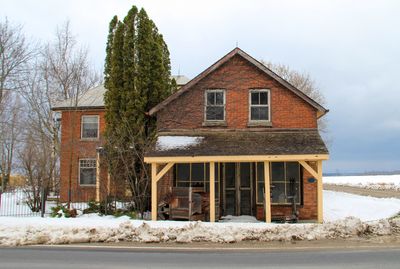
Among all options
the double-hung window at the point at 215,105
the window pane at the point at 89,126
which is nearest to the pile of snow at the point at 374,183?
the double-hung window at the point at 215,105

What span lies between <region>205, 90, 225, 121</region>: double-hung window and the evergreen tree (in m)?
2.42

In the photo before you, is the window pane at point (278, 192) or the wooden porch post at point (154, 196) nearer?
the wooden porch post at point (154, 196)

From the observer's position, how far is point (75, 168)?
2480cm

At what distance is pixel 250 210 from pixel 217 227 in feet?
17.1

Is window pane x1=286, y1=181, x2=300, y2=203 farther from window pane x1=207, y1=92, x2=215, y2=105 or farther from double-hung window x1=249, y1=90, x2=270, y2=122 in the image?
window pane x1=207, y1=92, x2=215, y2=105

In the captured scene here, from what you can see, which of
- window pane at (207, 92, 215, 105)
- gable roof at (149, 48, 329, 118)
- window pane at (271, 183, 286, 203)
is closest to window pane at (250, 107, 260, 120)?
gable roof at (149, 48, 329, 118)

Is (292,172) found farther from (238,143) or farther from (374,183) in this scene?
(374,183)

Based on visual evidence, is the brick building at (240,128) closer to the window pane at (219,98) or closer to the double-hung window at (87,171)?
the window pane at (219,98)

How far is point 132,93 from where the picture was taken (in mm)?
18453

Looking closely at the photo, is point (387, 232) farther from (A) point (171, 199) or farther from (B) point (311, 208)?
(A) point (171, 199)

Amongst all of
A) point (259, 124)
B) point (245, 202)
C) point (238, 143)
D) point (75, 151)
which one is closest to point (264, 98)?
point (259, 124)

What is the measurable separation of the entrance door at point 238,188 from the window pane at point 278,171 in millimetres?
897

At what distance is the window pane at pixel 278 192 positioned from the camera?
57.0ft

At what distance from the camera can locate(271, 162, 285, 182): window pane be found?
1752 cm
